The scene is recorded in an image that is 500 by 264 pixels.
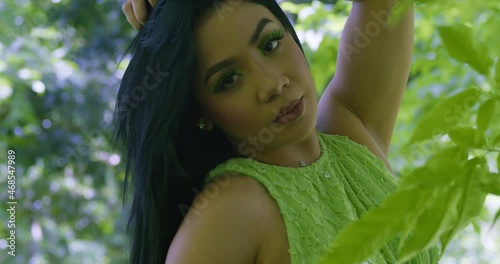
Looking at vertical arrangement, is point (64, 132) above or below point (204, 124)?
above

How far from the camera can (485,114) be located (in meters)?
0.41

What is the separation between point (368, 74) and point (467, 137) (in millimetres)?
440

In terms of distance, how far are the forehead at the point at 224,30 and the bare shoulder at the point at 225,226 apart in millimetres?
126

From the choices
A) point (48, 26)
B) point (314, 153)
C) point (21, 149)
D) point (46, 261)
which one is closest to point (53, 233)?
point (46, 261)

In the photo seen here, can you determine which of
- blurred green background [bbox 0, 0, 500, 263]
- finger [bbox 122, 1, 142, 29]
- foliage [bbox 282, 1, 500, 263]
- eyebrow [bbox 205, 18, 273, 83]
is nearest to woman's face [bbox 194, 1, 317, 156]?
eyebrow [bbox 205, 18, 273, 83]

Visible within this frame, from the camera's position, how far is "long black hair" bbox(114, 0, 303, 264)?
0.70 meters

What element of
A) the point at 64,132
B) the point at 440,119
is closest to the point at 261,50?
the point at 440,119

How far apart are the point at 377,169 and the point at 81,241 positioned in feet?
7.38

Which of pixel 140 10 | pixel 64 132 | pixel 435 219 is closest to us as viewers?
pixel 435 219

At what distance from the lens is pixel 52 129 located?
257 centimetres

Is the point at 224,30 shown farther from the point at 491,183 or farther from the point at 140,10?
the point at 491,183

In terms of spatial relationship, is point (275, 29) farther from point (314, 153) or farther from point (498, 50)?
point (498, 50)

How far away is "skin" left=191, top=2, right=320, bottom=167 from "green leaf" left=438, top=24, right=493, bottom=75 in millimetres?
265

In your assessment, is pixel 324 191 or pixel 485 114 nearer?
pixel 485 114
